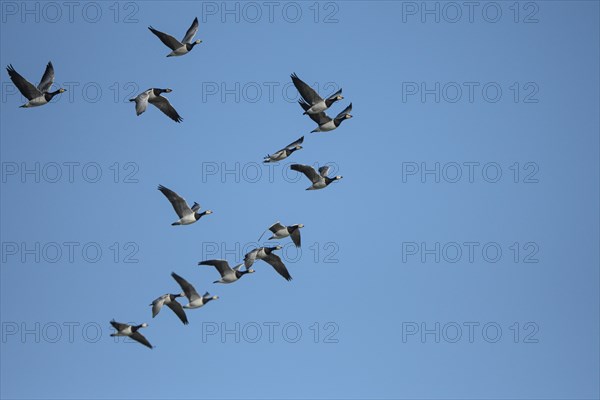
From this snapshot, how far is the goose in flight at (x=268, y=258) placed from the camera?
45062mm

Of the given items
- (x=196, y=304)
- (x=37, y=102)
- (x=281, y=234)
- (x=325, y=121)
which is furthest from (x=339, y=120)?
(x=37, y=102)

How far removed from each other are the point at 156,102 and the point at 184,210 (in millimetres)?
3455

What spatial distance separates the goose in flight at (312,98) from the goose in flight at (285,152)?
5.30 ft

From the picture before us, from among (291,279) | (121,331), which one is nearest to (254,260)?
(291,279)

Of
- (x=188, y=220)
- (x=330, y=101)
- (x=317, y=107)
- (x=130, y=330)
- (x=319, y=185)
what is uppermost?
(x=330, y=101)

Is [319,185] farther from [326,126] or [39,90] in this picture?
[39,90]

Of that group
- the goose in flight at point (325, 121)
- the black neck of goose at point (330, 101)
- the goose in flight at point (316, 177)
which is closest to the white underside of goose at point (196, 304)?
the goose in flight at point (316, 177)

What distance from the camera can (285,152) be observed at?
146 ft

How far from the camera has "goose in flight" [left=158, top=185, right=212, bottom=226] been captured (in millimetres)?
43469

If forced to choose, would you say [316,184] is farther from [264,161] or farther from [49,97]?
[49,97]

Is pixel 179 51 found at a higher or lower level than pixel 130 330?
higher

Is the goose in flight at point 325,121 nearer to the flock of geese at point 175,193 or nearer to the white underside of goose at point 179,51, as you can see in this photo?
the flock of geese at point 175,193

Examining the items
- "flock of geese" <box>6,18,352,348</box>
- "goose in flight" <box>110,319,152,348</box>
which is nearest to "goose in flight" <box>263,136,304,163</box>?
"flock of geese" <box>6,18,352,348</box>

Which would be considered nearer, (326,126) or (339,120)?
(326,126)
